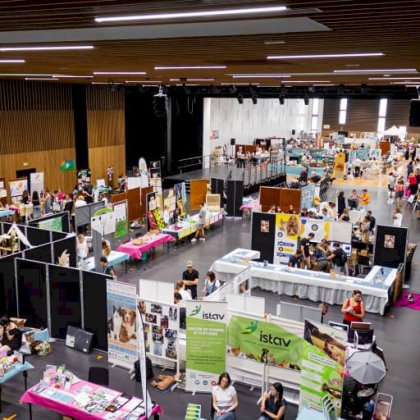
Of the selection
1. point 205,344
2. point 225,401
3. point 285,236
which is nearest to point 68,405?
point 225,401

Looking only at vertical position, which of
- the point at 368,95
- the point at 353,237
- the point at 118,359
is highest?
the point at 368,95

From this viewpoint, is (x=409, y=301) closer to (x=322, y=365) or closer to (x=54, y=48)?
(x=322, y=365)

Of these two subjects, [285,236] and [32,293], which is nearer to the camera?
[32,293]

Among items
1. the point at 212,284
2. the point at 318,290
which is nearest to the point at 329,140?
the point at 318,290

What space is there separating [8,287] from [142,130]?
769 inches

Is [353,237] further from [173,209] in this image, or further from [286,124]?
[286,124]

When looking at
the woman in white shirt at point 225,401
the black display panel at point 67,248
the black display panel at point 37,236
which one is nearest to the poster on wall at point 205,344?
the woman in white shirt at point 225,401

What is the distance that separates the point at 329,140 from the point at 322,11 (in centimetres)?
3502

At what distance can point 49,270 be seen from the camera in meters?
9.06

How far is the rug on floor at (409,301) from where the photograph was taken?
11203 millimetres

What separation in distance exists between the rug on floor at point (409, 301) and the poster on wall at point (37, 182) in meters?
13.9

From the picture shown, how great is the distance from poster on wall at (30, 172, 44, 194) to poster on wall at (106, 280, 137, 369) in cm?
1239

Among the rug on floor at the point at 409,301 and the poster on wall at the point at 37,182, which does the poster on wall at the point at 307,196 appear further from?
the poster on wall at the point at 37,182

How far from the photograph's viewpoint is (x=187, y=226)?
1583 cm
